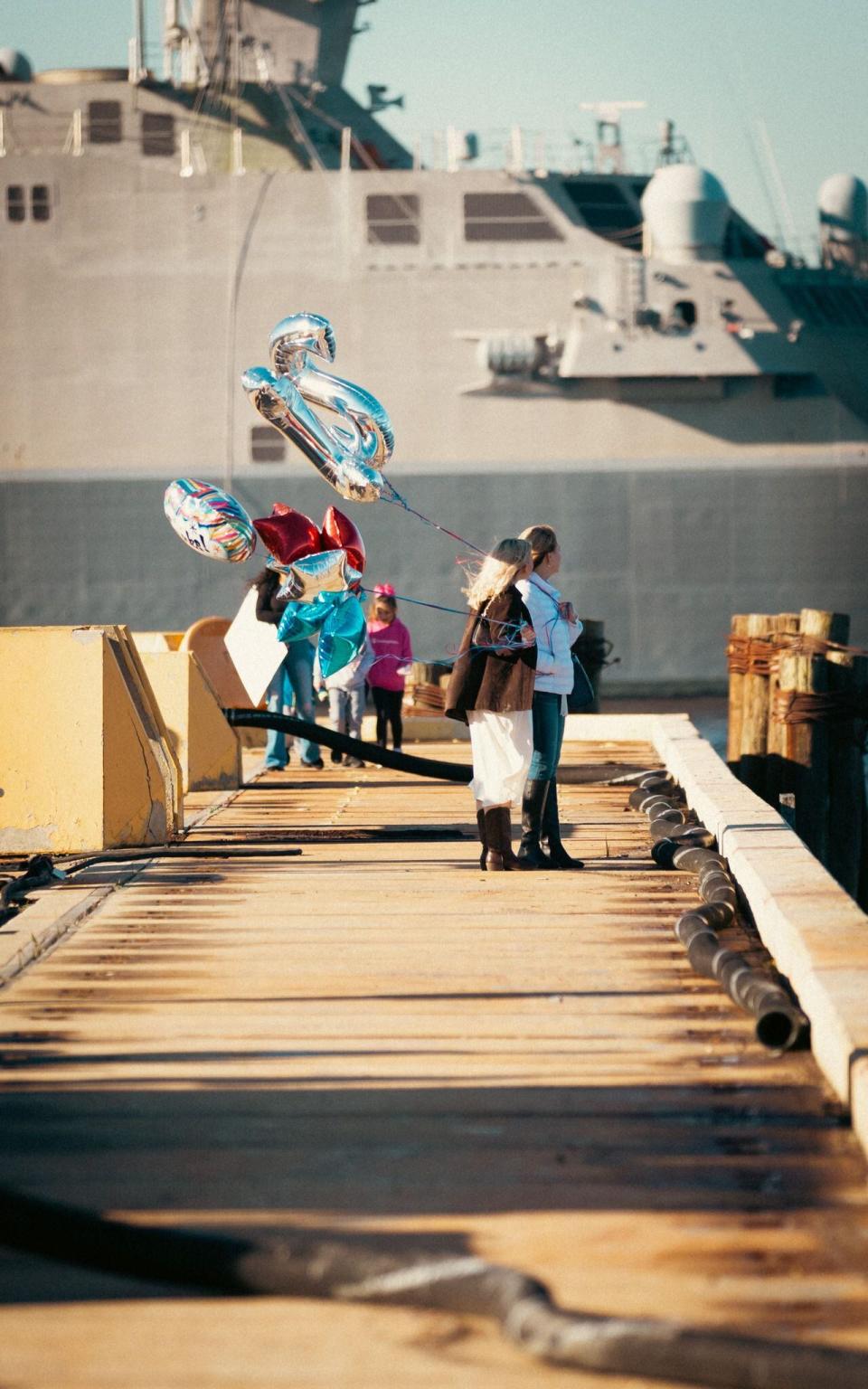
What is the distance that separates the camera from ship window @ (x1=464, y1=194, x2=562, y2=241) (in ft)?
80.1

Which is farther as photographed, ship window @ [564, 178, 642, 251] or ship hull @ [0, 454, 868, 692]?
ship window @ [564, 178, 642, 251]

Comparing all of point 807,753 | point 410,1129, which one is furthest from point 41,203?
point 410,1129

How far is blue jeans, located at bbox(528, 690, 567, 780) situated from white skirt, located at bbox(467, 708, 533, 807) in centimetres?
24

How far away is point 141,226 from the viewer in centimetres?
2484

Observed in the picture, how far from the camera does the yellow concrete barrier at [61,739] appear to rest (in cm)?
805

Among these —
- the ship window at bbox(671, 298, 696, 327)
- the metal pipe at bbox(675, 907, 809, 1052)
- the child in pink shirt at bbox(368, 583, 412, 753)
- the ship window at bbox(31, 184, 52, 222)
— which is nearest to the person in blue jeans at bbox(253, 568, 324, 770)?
the child in pink shirt at bbox(368, 583, 412, 753)

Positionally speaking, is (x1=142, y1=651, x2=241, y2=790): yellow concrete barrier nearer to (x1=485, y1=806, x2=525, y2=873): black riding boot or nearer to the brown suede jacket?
(x1=485, y1=806, x2=525, y2=873): black riding boot

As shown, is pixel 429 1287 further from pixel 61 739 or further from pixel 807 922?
pixel 61 739

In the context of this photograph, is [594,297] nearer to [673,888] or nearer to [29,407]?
[29,407]

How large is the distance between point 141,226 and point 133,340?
1.78 meters

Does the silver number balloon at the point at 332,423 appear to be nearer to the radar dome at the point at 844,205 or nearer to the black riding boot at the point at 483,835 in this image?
the black riding boot at the point at 483,835

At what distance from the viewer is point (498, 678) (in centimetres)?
734

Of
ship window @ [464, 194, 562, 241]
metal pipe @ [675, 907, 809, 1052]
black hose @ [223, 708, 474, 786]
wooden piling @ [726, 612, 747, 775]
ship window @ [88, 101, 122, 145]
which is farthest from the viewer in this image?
ship window @ [88, 101, 122, 145]

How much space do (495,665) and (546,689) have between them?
0.41 meters
